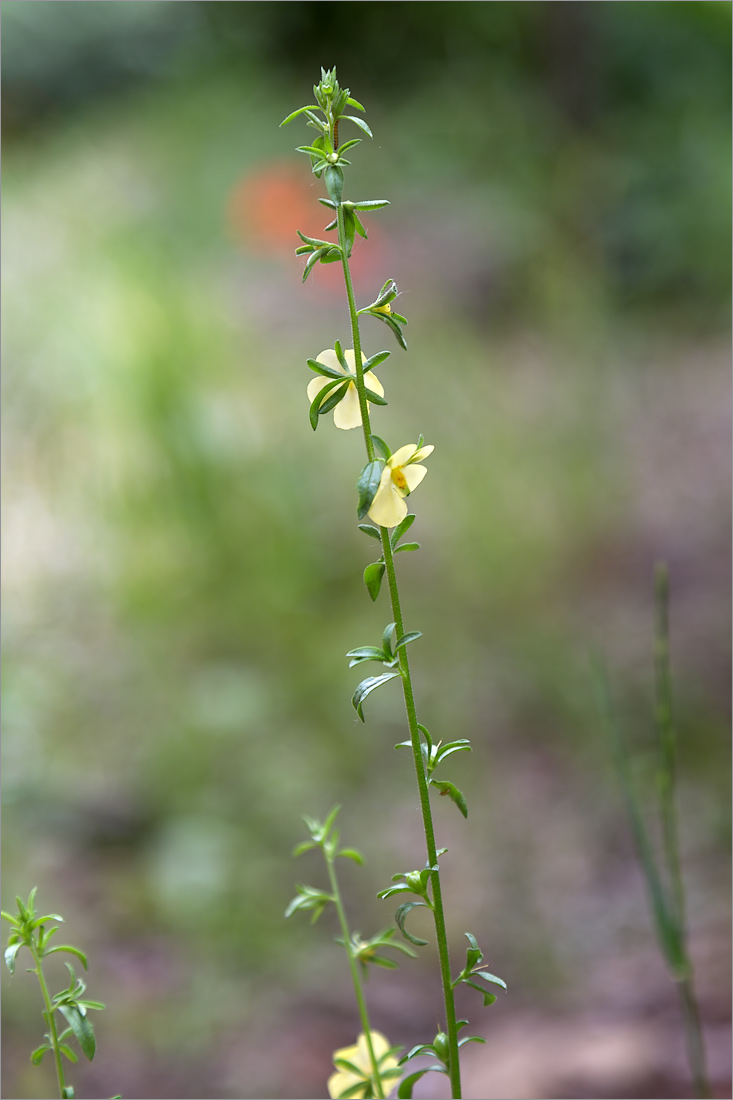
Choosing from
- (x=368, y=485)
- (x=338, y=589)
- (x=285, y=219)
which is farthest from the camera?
(x=285, y=219)

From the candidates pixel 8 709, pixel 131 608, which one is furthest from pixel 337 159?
pixel 131 608

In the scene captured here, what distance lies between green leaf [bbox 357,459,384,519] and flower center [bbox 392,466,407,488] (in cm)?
1

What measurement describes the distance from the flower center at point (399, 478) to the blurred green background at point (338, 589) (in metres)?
0.60

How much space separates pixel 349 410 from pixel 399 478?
25 mm

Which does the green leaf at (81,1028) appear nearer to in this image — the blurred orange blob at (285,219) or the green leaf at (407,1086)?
the green leaf at (407,1086)

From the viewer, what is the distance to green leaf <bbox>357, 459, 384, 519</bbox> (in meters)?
0.22

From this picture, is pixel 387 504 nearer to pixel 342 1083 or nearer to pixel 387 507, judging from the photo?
pixel 387 507

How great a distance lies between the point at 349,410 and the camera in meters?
0.25

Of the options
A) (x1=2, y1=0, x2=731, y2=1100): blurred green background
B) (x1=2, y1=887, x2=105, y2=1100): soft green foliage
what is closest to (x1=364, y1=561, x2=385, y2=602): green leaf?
(x1=2, y1=887, x2=105, y2=1100): soft green foliage

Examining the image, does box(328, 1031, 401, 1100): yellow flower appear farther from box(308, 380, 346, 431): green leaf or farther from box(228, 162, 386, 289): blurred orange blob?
box(228, 162, 386, 289): blurred orange blob

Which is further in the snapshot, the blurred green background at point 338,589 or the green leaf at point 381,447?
the blurred green background at point 338,589

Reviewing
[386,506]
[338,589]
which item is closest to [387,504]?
[386,506]

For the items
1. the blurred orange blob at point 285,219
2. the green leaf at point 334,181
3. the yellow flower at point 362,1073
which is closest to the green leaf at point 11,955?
the yellow flower at point 362,1073

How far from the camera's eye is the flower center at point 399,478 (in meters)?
0.24
